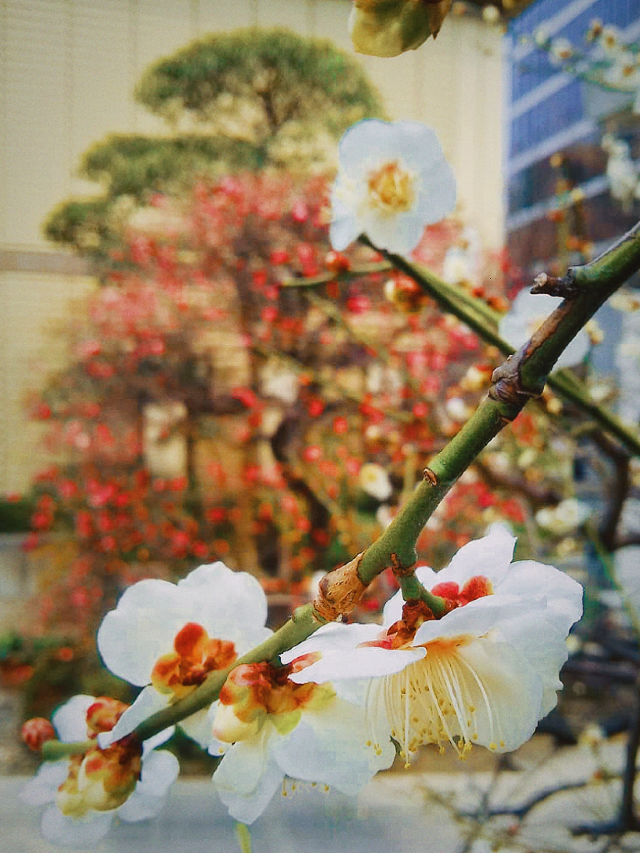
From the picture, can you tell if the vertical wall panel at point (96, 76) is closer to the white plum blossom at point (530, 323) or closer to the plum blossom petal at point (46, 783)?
the white plum blossom at point (530, 323)

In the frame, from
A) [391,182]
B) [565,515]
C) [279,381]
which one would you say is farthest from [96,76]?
[391,182]

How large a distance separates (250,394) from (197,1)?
1603mm

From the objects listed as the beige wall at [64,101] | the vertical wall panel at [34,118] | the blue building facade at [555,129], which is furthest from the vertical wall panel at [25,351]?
the blue building facade at [555,129]

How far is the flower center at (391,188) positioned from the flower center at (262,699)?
24 centimetres

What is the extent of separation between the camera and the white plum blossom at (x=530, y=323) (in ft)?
1.10

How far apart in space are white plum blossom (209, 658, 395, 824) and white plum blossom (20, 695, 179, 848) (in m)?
0.04

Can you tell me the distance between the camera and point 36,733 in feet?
0.62

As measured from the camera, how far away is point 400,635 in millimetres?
140

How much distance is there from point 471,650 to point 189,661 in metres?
0.07

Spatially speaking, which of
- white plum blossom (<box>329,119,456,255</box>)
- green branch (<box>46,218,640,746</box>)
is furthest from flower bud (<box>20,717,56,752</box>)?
white plum blossom (<box>329,119,456,255</box>)

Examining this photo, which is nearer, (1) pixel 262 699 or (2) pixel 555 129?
(1) pixel 262 699

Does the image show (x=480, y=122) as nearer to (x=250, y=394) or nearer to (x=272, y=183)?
(x=272, y=183)

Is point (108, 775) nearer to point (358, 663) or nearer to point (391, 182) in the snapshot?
point (358, 663)

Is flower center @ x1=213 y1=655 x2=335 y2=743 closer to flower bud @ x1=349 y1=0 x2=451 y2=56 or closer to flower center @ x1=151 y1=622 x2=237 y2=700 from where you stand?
flower center @ x1=151 y1=622 x2=237 y2=700
